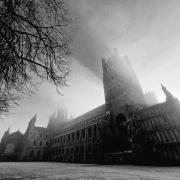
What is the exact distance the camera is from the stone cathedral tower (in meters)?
24.7

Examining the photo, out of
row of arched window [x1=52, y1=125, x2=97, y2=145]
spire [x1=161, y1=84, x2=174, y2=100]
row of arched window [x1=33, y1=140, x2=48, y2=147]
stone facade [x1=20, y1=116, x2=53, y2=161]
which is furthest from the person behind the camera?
row of arched window [x1=33, y1=140, x2=48, y2=147]

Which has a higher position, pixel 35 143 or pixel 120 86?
pixel 120 86

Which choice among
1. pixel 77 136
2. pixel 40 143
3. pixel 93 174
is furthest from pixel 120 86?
pixel 40 143

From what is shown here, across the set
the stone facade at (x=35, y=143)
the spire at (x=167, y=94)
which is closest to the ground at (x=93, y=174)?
the spire at (x=167, y=94)

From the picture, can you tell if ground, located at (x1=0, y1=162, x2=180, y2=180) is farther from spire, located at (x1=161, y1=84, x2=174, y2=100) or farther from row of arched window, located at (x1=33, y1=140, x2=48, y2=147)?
row of arched window, located at (x1=33, y1=140, x2=48, y2=147)

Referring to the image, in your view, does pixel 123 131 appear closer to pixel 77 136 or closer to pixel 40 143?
pixel 77 136

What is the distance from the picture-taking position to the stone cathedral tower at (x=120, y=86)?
81.0ft

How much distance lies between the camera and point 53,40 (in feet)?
13.8

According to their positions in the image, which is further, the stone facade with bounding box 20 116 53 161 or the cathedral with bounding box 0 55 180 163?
the stone facade with bounding box 20 116 53 161

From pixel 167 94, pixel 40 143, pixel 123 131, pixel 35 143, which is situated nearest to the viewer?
pixel 167 94

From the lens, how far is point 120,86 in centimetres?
2750

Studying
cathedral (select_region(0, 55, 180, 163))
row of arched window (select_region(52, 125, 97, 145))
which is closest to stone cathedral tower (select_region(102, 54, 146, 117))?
cathedral (select_region(0, 55, 180, 163))

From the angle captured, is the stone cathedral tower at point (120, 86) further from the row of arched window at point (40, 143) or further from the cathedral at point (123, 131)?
the row of arched window at point (40, 143)

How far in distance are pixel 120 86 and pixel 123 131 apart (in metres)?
9.69
